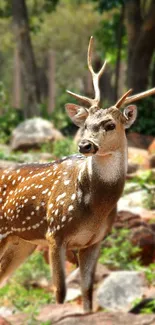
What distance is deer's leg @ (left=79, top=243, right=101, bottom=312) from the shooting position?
873 centimetres

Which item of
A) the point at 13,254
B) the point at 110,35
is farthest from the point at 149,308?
the point at 110,35

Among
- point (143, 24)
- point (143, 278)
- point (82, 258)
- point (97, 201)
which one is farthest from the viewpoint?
point (143, 24)

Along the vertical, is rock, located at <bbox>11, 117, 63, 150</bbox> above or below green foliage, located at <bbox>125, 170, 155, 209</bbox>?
above

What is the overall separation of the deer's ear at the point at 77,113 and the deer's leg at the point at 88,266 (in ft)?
4.07

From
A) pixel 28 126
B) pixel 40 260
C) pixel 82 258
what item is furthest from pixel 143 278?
pixel 28 126

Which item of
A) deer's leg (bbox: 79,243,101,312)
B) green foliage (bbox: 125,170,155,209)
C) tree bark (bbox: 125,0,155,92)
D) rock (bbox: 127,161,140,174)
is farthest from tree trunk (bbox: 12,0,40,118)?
deer's leg (bbox: 79,243,101,312)

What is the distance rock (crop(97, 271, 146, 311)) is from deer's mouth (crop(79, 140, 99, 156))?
3519mm

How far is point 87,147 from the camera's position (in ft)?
24.4

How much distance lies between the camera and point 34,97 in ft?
83.6

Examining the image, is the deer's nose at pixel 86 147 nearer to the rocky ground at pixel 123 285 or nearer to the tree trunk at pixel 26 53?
the rocky ground at pixel 123 285

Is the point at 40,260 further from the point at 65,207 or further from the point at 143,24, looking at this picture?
the point at 143,24

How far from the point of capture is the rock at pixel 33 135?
20.9 metres

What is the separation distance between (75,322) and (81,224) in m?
0.97

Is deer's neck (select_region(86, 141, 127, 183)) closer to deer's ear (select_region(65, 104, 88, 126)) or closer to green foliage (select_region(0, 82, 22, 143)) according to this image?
deer's ear (select_region(65, 104, 88, 126))
